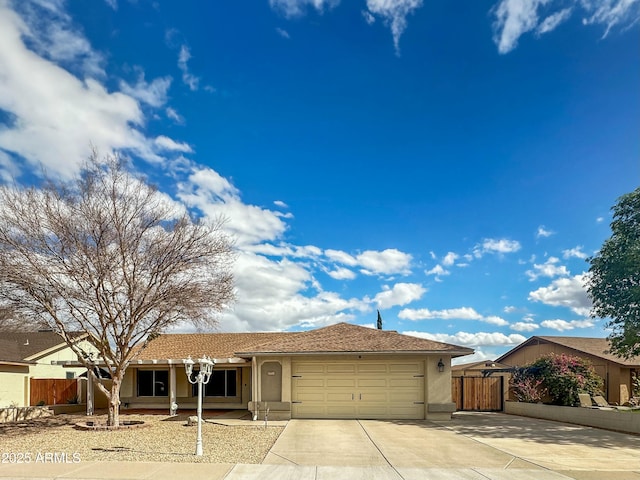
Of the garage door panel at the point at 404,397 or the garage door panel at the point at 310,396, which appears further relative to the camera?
the garage door panel at the point at 310,396

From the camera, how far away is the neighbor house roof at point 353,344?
1886 cm

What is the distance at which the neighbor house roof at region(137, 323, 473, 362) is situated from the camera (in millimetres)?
19016

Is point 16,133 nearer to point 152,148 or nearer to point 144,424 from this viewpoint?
point 152,148

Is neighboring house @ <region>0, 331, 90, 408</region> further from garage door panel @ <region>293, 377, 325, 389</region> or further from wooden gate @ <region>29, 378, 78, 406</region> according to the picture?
garage door panel @ <region>293, 377, 325, 389</region>

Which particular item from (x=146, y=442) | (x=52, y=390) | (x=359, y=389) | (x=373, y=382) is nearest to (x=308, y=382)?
(x=359, y=389)

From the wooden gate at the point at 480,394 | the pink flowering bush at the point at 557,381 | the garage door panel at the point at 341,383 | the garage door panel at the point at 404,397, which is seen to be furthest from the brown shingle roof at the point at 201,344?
the pink flowering bush at the point at 557,381

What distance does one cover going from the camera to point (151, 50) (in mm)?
14930

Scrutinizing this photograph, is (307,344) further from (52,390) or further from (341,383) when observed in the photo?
(52,390)

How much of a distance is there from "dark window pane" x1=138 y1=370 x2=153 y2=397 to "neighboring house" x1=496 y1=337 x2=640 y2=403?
20615mm

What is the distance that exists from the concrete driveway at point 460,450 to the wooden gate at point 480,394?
16.9ft

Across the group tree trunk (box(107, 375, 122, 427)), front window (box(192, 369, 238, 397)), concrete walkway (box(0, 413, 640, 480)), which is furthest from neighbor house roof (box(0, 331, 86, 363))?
concrete walkway (box(0, 413, 640, 480))

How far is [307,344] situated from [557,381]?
9983 millimetres

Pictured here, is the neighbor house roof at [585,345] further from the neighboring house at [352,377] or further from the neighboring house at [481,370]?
the neighboring house at [352,377]

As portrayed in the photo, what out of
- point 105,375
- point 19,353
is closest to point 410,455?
point 105,375
